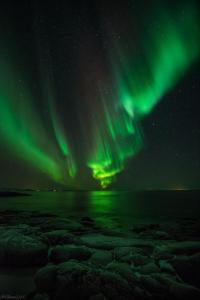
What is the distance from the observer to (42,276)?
6.54 m

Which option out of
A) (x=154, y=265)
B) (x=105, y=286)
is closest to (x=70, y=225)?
(x=154, y=265)

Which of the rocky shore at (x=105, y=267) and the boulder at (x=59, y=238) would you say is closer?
the rocky shore at (x=105, y=267)

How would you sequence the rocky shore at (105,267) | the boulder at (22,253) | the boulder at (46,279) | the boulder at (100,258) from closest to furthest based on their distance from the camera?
the rocky shore at (105,267) → the boulder at (46,279) → the boulder at (100,258) → the boulder at (22,253)

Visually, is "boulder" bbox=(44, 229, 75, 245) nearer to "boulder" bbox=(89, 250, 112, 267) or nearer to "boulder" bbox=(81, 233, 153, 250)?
"boulder" bbox=(81, 233, 153, 250)

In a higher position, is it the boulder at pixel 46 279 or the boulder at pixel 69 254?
the boulder at pixel 69 254

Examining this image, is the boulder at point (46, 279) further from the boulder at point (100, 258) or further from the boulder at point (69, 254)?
the boulder at point (100, 258)

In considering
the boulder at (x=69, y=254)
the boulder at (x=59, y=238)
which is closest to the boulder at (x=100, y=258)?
the boulder at (x=69, y=254)

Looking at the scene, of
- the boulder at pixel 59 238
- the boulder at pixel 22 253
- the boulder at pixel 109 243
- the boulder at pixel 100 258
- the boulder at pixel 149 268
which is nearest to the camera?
the boulder at pixel 149 268

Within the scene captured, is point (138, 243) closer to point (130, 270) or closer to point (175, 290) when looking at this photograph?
point (130, 270)

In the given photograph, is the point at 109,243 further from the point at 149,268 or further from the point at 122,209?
the point at 122,209

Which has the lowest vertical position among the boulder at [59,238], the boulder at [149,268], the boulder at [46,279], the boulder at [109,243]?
the boulder at [149,268]

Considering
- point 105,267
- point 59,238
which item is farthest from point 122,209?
point 105,267

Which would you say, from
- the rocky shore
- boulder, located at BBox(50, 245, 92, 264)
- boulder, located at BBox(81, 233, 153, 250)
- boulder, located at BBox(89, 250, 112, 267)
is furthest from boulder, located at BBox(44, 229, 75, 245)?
boulder, located at BBox(89, 250, 112, 267)

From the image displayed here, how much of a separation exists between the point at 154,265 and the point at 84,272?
2.32 meters
